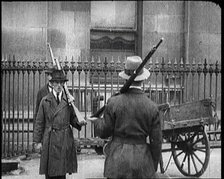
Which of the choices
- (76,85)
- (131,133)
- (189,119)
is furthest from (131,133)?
(76,85)

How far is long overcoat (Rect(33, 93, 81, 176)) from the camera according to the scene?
22.6 ft

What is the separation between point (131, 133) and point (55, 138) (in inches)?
90.2

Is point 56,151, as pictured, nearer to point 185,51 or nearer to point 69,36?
point 69,36

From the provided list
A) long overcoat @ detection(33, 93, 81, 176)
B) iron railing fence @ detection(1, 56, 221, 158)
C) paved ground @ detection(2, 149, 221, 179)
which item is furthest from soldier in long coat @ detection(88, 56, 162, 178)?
iron railing fence @ detection(1, 56, 221, 158)

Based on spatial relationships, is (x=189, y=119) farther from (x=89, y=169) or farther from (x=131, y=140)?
(x=131, y=140)

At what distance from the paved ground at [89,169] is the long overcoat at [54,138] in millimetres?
1735

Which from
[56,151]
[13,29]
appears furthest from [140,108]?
[13,29]

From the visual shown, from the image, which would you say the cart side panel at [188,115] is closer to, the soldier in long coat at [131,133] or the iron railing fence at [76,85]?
the iron railing fence at [76,85]

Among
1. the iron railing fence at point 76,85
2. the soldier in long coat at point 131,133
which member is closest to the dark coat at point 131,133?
the soldier in long coat at point 131,133

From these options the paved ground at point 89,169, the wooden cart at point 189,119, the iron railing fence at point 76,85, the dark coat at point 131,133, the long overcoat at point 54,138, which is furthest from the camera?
the iron railing fence at point 76,85

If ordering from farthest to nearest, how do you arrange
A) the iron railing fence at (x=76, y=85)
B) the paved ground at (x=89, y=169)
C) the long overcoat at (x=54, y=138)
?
the iron railing fence at (x=76, y=85)
the paved ground at (x=89, y=169)
the long overcoat at (x=54, y=138)

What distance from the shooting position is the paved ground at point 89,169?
866 centimetres

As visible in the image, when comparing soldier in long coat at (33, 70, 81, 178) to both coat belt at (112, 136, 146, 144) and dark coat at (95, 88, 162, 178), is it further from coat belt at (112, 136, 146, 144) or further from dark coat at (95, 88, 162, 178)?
coat belt at (112, 136, 146, 144)

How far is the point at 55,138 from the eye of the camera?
6883mm
